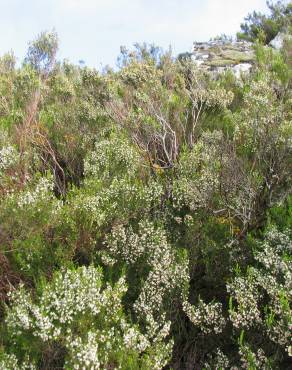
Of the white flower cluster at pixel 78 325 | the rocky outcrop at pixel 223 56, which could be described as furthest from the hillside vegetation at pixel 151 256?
the rocky outcrop at pixel 223 56

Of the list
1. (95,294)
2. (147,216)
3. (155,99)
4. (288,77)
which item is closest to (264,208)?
(147,216)

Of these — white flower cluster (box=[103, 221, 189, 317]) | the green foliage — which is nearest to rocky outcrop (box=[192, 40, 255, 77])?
the green foliage

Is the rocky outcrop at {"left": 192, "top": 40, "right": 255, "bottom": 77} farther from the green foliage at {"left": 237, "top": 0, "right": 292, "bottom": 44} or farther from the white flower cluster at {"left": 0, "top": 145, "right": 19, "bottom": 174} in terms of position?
the white flower cluster at {"left": 0, "top": 145, "right": 19, "bottom": 174}

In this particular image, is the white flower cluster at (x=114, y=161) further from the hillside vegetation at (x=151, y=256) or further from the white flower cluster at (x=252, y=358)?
the white flower cluster at (x=252, y=358)

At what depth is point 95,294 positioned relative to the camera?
10.4 ft

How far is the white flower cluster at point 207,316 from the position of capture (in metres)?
3.68

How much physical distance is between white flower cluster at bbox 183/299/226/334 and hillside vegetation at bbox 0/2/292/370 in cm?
1

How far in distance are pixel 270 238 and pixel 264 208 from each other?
965 mm

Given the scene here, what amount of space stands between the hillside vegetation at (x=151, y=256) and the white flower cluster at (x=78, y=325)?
0.01m

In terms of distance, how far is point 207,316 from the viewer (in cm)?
371

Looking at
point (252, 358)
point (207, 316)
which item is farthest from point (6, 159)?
point (252, 358)

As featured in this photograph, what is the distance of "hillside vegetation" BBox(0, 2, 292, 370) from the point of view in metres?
3.10

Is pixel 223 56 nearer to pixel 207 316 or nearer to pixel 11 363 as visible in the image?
pixel 207 316

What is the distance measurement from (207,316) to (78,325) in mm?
1251
